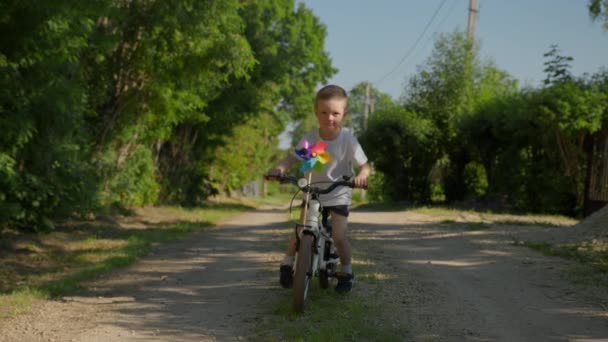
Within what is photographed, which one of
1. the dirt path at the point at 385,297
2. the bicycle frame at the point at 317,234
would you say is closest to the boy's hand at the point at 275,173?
the bicycle frame at the point at 317,234

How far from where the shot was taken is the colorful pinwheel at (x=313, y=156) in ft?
19.2

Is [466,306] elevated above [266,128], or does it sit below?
below

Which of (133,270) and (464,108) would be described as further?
(464,108)

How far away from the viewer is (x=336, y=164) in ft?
20.1

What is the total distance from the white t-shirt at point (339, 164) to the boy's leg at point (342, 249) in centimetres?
18

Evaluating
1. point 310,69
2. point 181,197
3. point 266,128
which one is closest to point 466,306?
point 181,197

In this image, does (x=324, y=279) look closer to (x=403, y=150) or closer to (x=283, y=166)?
(x=283, y=166)

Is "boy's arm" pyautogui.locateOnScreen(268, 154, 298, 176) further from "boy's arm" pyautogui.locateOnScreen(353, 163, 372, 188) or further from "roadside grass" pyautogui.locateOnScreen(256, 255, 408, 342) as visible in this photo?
"roadside grass" pyautogui.locateOnScreen(256, 255, 408, 342)

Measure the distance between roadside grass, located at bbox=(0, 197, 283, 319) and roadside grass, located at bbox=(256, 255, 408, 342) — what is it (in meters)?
2.47

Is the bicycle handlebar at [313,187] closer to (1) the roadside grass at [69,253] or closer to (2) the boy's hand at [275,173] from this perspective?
(2) the boy's hand at [275,173]

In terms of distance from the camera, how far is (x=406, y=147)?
1077 inches

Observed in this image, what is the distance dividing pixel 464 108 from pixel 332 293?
22340 millimetres

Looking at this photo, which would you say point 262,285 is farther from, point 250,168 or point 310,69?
point 310,69

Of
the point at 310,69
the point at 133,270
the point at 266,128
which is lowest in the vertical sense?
the point at 133,270
